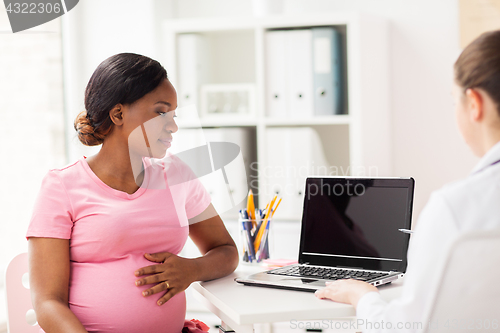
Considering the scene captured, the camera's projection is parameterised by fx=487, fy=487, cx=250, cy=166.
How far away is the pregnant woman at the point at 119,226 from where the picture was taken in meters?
1.11

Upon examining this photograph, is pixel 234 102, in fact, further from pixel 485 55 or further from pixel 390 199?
pixel 485 55

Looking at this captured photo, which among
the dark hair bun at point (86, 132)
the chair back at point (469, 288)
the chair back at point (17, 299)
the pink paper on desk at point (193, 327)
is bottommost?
the pink paper on desk at point (193, 327)

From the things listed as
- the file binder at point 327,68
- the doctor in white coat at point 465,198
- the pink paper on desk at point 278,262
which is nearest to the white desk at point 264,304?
the doctor in white coat at point 465,198

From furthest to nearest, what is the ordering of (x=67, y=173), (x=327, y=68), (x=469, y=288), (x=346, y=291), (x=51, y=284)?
(x=327, y=68) → (x=67, y=173) → (x=51, y=284) → (x=346, y=291) → (x=469, y=288)

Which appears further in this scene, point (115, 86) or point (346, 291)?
point (115, 86)

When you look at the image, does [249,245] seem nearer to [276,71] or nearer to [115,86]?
[115,86]

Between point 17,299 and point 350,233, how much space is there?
88cm

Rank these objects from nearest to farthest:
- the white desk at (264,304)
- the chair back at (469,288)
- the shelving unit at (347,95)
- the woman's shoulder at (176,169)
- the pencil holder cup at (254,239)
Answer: the chair back at (469,288) → the white desk at (264,304) → the woman's shoulder at (176,169) → the pencil holder cup at (254,239) → the shelving unit at (347,95)

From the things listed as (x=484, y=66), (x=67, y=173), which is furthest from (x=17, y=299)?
(x=484, y=66)

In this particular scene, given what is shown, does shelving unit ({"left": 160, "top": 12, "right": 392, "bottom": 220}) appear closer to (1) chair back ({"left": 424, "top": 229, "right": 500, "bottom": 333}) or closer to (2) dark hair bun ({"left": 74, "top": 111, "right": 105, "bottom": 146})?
(2) dark hair bun ({"left": 74, "top": 111, "right": 105, "bottom": 146})

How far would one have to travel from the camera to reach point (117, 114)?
1.23 meters

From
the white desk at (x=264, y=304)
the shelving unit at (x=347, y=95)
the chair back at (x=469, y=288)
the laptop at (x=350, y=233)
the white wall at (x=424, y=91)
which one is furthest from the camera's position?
the white wall at (x=424, y=91)

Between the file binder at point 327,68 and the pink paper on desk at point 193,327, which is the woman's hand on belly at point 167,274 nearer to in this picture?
the pink paper on desk at point 193,327

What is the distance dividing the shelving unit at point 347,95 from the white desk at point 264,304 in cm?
100
